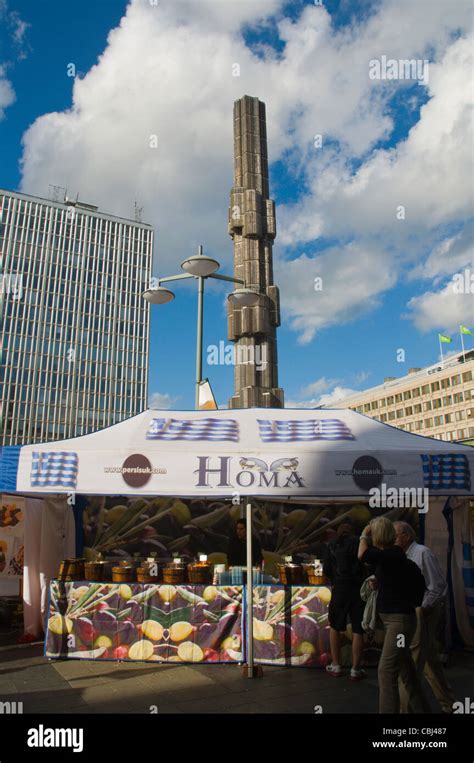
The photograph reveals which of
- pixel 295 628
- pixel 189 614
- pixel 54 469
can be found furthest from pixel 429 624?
pixel 54 469

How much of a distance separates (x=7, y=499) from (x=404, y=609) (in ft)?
26.6

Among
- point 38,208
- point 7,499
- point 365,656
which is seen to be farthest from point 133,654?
point 38,208

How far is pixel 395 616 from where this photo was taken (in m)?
4.64

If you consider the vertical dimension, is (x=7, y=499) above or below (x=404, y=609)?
above

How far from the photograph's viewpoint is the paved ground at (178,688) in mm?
5793

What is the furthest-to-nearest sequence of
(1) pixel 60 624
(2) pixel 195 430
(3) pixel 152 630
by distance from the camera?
(2) pixel 195 430 → (1) pixel 60 624 → (3) pixel 152 630

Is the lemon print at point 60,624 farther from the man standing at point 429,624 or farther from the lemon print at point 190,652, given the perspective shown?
the man standing at point 429,624

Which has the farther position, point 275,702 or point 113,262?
point 113,262

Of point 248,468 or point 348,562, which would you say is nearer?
point 348,562

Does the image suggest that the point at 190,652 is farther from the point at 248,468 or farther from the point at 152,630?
the point at 248,468

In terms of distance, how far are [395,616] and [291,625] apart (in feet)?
10.3

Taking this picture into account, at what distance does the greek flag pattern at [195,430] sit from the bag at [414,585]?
348cm

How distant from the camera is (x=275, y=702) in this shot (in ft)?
19.5
